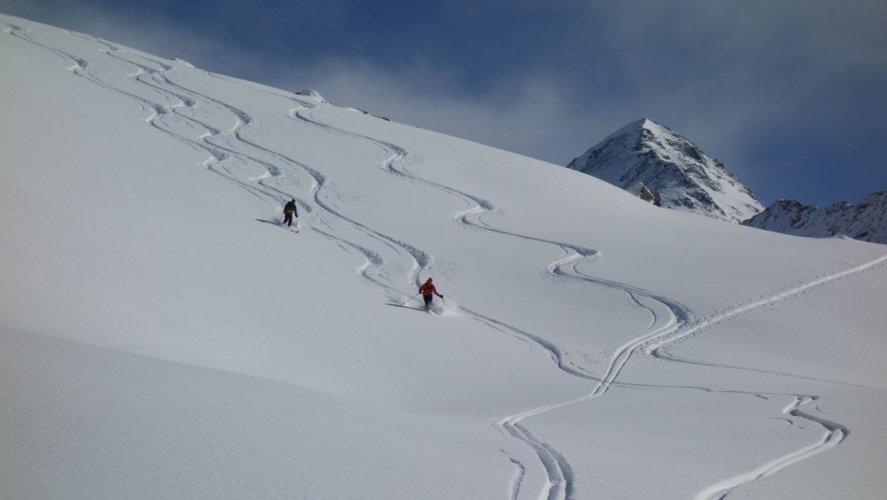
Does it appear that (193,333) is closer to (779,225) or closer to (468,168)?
(468,168)

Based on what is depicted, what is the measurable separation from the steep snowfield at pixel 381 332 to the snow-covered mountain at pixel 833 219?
143 metres

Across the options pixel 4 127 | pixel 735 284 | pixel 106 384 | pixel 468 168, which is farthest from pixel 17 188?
pixel 468 168

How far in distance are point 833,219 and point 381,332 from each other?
606 ft

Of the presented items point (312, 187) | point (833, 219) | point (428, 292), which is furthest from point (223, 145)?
point (833, 219)

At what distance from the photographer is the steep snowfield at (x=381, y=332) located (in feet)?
18.1

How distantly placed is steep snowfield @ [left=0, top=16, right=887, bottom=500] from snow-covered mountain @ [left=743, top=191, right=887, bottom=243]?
468 ft

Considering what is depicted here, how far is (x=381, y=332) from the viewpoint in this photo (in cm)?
1462

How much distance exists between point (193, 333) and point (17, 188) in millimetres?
7211

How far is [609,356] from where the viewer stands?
1608 cm

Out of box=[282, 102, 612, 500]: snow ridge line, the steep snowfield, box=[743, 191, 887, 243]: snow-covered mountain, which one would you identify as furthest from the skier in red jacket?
box=[743, 191, 887, 243]: snow-covered mountain

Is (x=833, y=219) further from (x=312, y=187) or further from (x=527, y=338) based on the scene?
(x=527, y=338)

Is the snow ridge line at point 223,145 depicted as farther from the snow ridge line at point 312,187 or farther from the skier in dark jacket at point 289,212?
the skier in dark jacket at point 289,212

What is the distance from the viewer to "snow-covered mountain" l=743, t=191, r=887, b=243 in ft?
511

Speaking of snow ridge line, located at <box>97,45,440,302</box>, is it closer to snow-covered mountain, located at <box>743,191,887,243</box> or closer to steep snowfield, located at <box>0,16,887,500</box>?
steep snowfield, located at <box>0,16,887,500</box>
